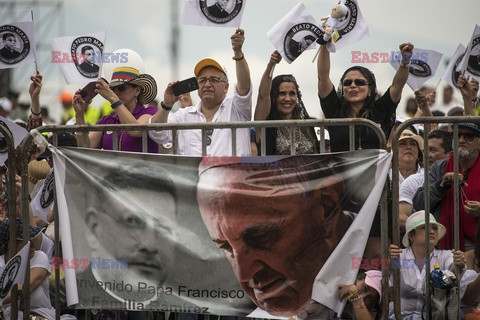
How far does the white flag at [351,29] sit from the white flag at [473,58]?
1.24 m

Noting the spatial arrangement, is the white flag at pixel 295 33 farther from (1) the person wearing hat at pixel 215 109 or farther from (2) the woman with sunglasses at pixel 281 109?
(1) the person wearing hat at pixel 215 109

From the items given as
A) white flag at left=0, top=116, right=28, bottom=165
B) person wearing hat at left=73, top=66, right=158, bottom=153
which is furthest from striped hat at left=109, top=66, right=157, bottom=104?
white flag at left=0, top=116, right=28, bottom=165

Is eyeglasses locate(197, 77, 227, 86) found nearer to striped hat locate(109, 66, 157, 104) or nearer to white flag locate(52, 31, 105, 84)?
striped hat locate(109, 66, 157, 104)

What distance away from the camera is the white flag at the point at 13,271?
8133 millimetres

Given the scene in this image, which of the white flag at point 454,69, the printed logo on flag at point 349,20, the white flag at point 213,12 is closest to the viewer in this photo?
the white flag at point 213,12

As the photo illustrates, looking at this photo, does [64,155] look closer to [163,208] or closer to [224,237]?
[163,208]

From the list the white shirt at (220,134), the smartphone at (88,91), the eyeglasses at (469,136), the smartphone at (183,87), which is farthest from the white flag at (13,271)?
the eyeglasses at (469,136)

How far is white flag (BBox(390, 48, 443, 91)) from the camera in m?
10.1

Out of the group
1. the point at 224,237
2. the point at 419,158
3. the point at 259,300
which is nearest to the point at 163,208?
the point at 224,237

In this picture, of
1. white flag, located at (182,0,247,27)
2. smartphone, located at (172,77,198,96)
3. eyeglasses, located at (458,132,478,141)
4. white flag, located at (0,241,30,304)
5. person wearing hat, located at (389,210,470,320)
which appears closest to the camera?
person wearing hat, located at (389,210,470,320)

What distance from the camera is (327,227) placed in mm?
7711

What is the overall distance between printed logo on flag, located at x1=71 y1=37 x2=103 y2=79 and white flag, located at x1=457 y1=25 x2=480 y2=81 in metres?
3.40

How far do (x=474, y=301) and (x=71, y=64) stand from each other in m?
4.24

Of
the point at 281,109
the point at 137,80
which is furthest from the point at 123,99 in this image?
the point at 281,109
